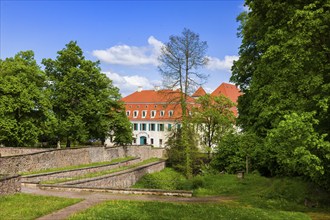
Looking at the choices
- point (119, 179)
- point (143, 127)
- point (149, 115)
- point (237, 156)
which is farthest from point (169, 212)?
point (143, 127)

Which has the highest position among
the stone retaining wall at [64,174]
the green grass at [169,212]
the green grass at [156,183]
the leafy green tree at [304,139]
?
the leafy green tree at [304,139]

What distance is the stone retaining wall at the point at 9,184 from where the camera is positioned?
15.6 metres

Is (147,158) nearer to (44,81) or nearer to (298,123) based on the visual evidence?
(44,81)

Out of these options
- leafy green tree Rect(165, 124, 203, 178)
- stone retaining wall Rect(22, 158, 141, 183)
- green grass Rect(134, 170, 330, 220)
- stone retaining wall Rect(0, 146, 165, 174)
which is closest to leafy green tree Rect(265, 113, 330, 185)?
green grass Rect(134, 170, 330, 220)

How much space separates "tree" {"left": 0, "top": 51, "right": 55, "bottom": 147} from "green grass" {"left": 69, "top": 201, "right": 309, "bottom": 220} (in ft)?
67.9

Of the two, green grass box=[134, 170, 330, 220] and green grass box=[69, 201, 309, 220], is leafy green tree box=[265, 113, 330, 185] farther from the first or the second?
green grass box=[134, 170, 330, 220]

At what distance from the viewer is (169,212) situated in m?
12.7

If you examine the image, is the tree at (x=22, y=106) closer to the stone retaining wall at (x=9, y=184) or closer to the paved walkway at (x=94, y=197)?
the paved walkway at (x=94, y=197)

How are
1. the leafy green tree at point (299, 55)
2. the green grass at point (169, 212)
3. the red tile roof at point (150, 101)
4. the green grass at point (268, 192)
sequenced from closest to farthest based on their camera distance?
the green grass at point (169, 212) → the leafy green tree at point (299, 55) → the green grass at point (268, 192) → the red tile roof at point (150, 101)


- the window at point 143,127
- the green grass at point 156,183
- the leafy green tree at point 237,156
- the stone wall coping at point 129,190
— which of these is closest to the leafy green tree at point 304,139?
Answer: the stone wall coping at point 129,190

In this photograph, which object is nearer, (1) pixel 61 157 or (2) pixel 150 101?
(1) pixel 61 157

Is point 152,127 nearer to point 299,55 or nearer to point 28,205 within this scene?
point 28,205

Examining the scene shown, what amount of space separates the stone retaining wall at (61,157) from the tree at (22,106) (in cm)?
413

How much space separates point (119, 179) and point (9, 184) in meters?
12.5
